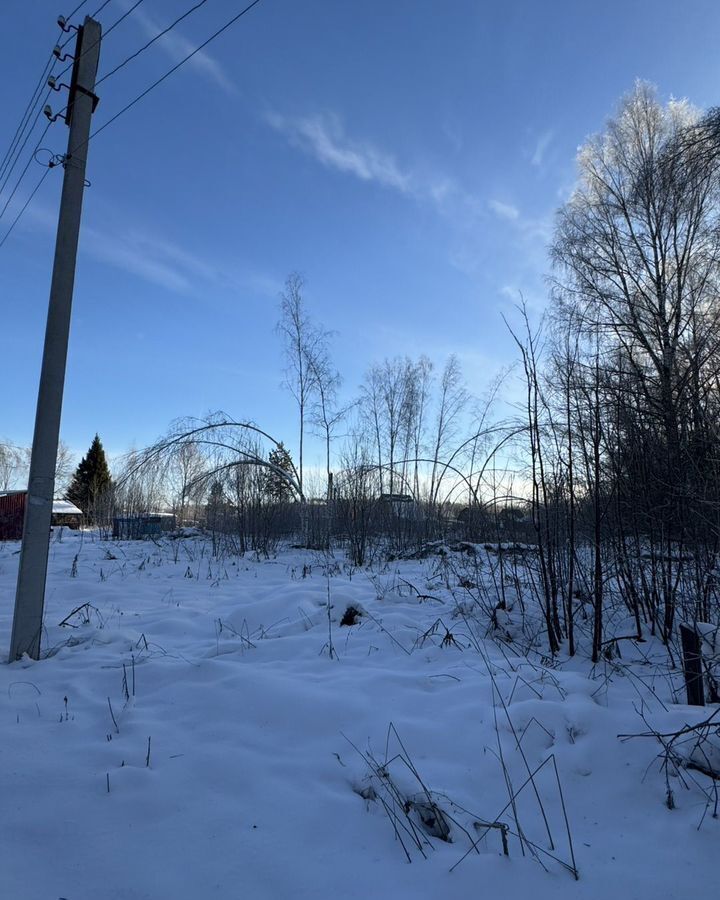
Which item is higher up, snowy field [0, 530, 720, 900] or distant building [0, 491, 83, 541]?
distant building [0, 491, 83, 541]

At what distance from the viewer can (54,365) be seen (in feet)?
11.5

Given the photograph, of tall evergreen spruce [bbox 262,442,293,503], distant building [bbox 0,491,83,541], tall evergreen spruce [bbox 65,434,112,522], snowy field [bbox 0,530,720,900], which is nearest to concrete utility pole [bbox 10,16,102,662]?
snowy field [bbox 0,530,720,900]

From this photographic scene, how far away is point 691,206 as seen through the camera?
12.7m

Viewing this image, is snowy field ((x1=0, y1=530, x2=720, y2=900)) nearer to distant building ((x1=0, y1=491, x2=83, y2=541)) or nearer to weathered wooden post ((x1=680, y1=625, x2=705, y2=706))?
weathered wooden post ((x1=680, y1=625, x2=705, y2=706))

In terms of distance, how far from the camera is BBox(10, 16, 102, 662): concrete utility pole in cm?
330

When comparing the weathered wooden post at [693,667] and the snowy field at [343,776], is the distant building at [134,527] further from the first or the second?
the weathered wooden post at [693,667]

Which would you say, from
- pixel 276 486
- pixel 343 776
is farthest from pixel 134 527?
pixel 343 776

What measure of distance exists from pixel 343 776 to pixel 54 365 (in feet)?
10.6

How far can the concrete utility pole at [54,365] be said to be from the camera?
3299 mm

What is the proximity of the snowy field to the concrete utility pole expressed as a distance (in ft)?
1.16

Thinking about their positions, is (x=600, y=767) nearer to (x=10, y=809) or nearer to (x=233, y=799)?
(x=233, y=799)

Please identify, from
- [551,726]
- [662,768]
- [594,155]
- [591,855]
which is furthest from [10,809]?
[594,155]

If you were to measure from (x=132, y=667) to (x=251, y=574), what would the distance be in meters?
4.42

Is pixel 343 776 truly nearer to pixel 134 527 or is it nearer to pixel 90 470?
pixel 134 527
